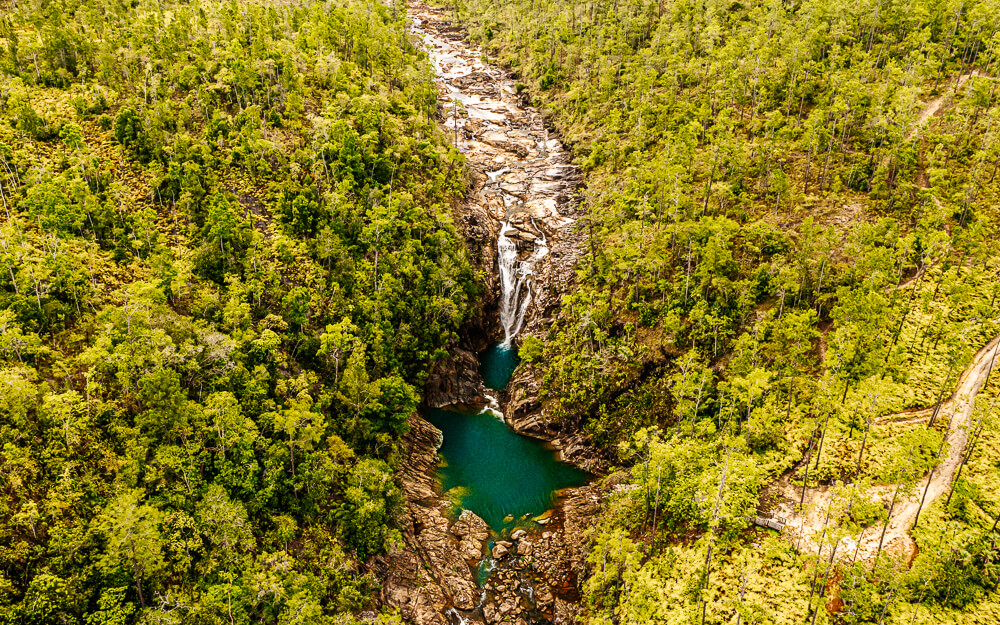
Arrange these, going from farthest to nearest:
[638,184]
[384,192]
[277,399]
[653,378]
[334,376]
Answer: [638,184] < [384,192] < [653,378] < [334,376] < [277,399]

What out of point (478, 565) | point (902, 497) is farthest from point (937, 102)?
point (478, 565)

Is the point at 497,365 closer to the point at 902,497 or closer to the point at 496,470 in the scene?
the point at 496,470

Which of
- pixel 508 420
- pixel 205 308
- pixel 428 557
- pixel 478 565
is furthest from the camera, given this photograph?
pixel 508 420

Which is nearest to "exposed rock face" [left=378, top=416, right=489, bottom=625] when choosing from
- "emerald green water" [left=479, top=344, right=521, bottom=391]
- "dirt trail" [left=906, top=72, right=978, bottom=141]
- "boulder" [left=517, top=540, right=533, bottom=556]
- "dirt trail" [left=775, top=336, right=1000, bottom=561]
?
"boulder" [left=517, top=540, right=533, bottom=556]

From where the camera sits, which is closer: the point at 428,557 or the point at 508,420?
the point at 428,557

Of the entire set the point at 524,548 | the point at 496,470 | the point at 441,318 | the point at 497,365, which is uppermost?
the point at 441,318

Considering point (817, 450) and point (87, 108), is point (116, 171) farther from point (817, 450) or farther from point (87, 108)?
point (817, 450)

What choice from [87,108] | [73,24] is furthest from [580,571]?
[73,24]
